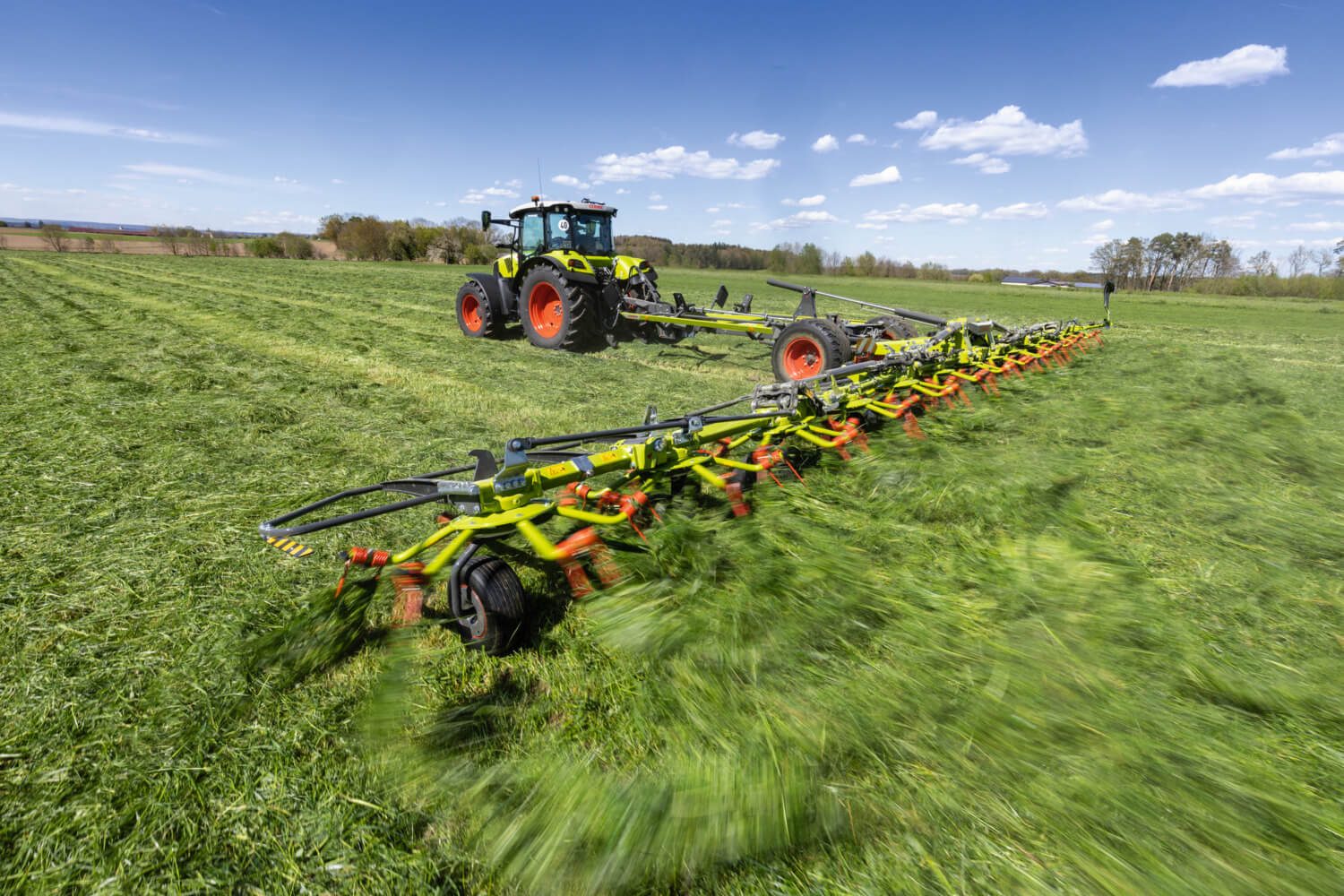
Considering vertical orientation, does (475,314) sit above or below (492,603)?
above

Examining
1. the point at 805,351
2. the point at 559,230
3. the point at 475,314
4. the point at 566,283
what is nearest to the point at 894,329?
the point at 805,351

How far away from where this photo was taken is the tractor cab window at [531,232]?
9375 mm

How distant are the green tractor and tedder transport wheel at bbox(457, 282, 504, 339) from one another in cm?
2

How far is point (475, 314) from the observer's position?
10.6 metres

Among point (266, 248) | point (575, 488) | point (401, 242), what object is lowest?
point (575, 488)

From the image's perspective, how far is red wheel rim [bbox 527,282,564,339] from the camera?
9203mm

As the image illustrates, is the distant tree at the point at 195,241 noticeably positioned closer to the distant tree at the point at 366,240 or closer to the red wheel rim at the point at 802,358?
the distant tree at the point at 366,240

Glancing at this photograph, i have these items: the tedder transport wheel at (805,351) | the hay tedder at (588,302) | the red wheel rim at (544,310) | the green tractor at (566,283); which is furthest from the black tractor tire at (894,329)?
the red wheel rim at (544,310)

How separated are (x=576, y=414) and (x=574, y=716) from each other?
3.86 m

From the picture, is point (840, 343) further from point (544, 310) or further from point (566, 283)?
point (544, 310)

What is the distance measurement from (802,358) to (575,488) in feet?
15.6

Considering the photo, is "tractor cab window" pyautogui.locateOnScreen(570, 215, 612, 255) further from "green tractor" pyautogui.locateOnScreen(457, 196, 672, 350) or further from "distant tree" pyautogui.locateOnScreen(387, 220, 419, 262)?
"distant tree" pyautogui.locateOnScreen(387, 220, 419, 262)

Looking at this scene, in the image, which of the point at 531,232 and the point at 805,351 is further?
the point at 531,232

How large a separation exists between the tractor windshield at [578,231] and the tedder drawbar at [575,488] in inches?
217
